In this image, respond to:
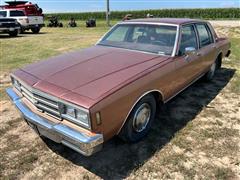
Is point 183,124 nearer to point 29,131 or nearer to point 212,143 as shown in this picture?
point 212,143

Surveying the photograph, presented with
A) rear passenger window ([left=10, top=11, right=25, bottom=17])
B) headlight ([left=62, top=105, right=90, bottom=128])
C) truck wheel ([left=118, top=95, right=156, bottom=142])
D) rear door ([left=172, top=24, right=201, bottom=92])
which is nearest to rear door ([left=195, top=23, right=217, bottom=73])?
rear door ([left=172, top=24, right=201, bottom=92])

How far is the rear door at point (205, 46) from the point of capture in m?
5.12

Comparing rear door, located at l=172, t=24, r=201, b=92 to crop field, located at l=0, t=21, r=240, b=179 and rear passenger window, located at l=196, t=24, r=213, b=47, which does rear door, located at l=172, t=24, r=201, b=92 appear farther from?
crop field, located at l=0, t=21, r=240, b=179

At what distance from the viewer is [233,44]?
11.2 meters

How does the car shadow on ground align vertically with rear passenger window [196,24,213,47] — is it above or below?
below

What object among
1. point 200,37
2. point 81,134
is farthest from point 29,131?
point 200,37

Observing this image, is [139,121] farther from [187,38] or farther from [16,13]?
[16,13]

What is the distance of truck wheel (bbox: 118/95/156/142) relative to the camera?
3286mm

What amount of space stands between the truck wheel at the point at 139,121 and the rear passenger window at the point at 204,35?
7.30 ft

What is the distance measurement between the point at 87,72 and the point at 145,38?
4.96ft

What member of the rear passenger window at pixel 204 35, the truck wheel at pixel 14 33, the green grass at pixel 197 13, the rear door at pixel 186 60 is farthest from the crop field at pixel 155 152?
the green grass at pixel 197 13

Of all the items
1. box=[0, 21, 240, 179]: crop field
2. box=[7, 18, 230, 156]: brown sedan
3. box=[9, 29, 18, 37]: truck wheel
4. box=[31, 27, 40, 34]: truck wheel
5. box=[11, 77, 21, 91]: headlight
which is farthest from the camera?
box=[31, 27, 40, 34]: truck wheel

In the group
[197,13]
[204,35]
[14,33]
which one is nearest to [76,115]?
[204,35]

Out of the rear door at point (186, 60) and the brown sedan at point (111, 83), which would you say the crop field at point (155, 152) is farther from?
the rear door at point (186, 60)
